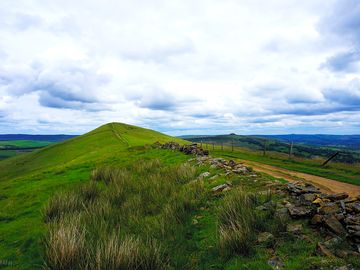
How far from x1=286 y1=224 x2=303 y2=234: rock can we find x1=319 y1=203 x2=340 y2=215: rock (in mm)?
873

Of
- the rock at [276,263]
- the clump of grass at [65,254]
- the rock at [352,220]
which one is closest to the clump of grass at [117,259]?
the clump of grass at [65,254]

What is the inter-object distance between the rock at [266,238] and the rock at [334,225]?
1.42 metres

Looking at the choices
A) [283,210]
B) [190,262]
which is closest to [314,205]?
[283,210]

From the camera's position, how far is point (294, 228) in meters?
6.44

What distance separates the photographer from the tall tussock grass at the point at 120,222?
5.55m

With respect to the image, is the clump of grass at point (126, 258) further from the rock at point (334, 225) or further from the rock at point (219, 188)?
the rock at point (219, 188)

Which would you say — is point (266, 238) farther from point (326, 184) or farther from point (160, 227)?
point (326, 184)

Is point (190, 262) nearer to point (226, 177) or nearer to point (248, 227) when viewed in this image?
point (248, 227)

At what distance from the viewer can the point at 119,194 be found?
38.2 ft

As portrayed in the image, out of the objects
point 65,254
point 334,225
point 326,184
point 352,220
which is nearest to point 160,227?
point 65,254

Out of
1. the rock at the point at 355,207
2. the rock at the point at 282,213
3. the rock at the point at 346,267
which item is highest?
the rock at the point at 355,207

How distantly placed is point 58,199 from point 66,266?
17.3ft

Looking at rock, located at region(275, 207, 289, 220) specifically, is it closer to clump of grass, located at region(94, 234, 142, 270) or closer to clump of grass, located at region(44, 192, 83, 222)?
clump of grass, located at region(94, 234, 142, 270)

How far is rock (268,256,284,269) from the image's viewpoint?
5.20m
